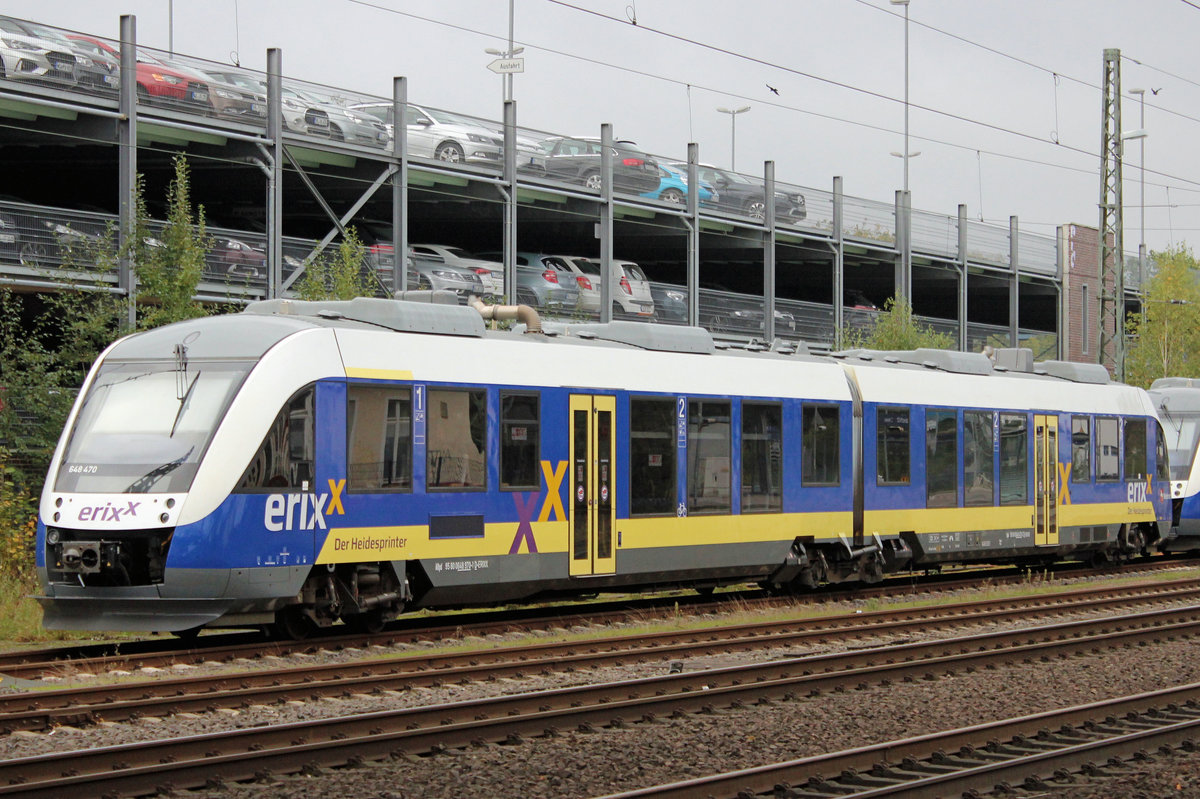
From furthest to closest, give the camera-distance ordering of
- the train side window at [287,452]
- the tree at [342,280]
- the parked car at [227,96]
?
the parked car at [227,96]
the tree at [342,280]
the train side window at [287,452]

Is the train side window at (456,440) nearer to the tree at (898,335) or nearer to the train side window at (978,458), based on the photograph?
the train side window at (978,458)

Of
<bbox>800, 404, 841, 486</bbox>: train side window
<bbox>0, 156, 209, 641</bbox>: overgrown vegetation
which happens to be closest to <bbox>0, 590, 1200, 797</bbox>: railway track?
<bbox>800, 404, 841, 486</bbox>: train side window

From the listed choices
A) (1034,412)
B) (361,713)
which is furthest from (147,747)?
(1034,412)

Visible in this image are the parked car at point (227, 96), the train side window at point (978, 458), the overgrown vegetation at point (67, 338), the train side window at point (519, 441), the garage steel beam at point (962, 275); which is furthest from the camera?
the garage steel beam at point (962, 275)

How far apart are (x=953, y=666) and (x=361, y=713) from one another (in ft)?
17.7

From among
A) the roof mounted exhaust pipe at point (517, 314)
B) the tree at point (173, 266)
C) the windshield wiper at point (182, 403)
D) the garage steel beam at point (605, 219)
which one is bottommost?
the windshield wiper at point (182, 403)

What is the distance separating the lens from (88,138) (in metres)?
24.1

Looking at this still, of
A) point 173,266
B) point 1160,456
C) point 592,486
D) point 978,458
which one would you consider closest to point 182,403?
point 592,486

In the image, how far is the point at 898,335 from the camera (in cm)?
3725

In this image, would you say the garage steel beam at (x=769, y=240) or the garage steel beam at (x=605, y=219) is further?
the garage steel beam at (x=769, y=240)

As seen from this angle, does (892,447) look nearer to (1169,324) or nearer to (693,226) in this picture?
(693,226)

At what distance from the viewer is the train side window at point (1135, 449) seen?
25.2m

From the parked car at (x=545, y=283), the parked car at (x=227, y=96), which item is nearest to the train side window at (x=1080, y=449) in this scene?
the parked car at (x=545, y=283)

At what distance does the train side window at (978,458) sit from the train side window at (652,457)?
6.31m
